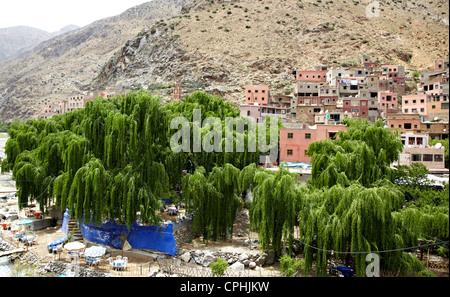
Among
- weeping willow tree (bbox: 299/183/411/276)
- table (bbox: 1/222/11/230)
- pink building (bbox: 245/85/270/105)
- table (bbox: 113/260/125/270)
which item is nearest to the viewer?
weeping willow tree (bbox: 299/183/411/276)

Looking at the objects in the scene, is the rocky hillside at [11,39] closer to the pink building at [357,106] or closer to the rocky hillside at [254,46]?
the rocky hillside at [254,46]

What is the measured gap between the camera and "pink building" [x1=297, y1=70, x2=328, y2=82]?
57.9 meters

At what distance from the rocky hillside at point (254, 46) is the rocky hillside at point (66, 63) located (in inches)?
26.4

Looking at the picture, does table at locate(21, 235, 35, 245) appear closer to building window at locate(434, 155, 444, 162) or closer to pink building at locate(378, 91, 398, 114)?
building window at locate(434, 155, 444, 162)

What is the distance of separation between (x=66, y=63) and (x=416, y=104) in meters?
118

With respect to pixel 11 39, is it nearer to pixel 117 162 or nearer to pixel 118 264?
pixel 117 162

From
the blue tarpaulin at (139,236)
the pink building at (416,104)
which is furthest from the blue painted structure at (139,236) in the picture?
the pink building at (416,104)

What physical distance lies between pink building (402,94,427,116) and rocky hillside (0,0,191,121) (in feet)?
272

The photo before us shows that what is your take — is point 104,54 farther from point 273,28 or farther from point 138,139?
point 138,139

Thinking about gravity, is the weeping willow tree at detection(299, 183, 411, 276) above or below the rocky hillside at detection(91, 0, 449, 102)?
below

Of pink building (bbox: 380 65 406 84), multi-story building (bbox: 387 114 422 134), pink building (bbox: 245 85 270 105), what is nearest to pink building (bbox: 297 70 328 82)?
pink building (bbox: 380 65 406 84)

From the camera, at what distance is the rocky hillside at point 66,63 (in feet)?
330

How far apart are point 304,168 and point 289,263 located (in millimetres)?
11711

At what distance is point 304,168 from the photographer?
22953 mm
